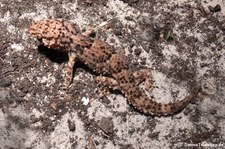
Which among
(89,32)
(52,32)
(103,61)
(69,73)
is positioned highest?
(52,32)

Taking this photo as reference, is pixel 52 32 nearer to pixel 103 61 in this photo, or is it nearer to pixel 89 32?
pixel 89 32

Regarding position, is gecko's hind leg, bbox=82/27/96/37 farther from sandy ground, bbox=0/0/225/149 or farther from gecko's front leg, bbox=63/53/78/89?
gecko's front leg, bbox=63/53/78/89

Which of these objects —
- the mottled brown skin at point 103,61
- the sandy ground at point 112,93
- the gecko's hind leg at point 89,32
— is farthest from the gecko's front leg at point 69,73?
the gecko's hind leg at point 89,32

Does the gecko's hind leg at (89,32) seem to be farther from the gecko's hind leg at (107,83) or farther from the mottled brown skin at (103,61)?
the gecko's hind leg at (107,83)

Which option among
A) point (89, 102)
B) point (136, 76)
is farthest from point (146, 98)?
point (89, 102)

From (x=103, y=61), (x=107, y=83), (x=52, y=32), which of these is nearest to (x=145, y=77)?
(x=107, y=83)

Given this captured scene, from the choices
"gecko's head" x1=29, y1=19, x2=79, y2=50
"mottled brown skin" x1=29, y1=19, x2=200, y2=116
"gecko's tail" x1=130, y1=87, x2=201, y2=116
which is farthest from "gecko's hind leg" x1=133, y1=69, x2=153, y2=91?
"gecko's head" x1=29, y1=19, x2=79, y2=50
